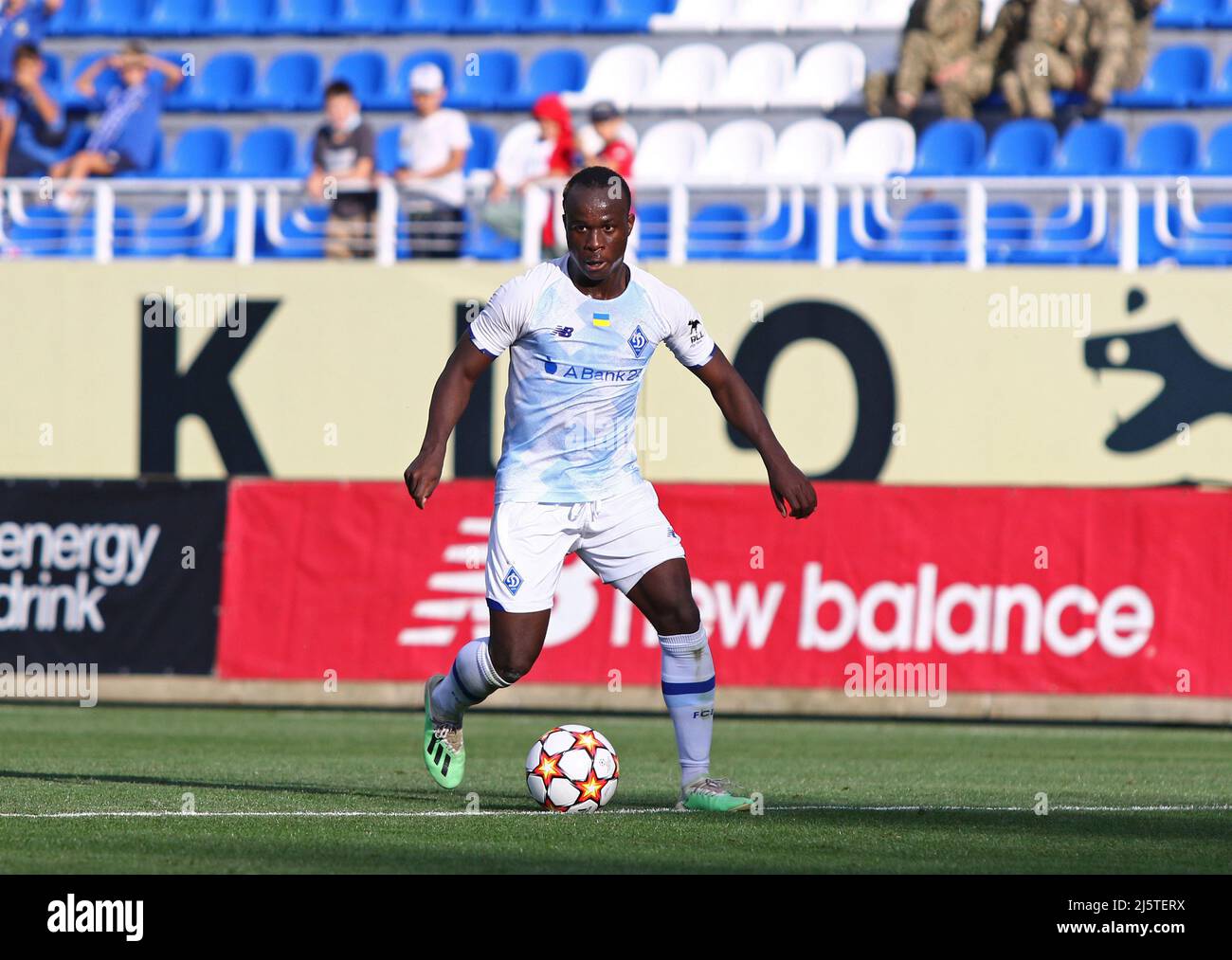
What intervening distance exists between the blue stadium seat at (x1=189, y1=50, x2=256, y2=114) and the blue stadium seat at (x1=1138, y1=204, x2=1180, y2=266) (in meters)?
9.77

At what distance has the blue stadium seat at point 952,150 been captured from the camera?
818 inches

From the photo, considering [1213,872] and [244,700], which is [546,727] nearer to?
[244,700]

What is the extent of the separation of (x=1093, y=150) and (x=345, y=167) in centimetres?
715

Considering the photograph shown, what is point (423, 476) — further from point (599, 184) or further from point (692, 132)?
point (692, 132)

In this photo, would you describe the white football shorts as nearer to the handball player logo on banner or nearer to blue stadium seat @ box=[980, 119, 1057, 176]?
the handball player logo on banner

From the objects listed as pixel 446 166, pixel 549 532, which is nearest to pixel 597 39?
pixel 446 166

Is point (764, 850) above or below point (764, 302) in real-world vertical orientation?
below

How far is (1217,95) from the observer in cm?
2072

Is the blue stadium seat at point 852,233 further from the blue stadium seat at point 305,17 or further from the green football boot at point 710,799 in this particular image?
the green football boot at point 710,799

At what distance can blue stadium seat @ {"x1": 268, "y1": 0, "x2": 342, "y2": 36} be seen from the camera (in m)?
23.8

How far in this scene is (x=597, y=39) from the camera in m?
23.2

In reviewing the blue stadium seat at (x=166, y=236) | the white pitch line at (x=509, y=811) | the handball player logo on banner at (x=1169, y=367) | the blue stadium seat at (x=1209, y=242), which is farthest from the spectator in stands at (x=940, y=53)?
the white pitch line at (x=509, y=811)

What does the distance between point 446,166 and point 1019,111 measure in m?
5.62

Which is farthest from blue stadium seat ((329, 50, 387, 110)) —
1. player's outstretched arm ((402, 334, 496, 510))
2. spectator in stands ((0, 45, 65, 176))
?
player's outstretched arm ((402, 334, 496, 510))
